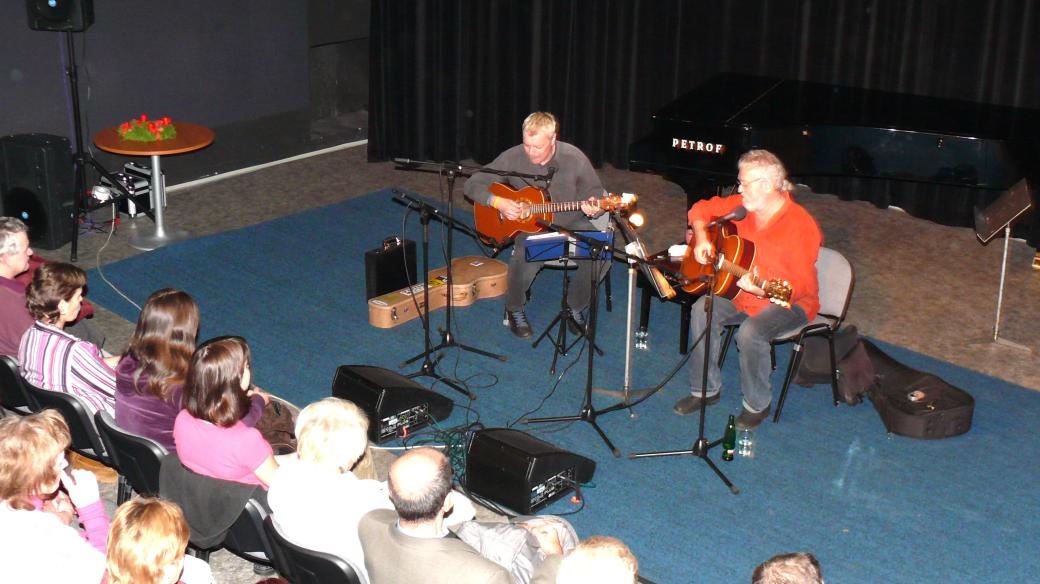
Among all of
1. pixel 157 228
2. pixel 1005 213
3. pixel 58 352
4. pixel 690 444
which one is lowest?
pixel 690 444

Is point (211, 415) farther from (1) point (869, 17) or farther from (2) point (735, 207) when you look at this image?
(1) point (869, 17)

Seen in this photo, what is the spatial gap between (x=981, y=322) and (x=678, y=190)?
10.2 feet

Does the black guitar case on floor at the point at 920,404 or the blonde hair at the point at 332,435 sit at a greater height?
the blonde hair at the point at 332,435

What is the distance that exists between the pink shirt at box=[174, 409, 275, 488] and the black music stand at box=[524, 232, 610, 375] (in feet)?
6.58

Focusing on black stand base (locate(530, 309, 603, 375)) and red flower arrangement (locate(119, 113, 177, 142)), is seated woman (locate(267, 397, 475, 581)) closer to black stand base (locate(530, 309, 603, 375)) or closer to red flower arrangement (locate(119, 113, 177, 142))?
black stand base (locate(530, 309, 603, 375))

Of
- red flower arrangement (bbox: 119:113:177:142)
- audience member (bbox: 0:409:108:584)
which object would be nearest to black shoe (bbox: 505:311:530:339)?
red flower arrangement (bbox: 119:113:177:142)

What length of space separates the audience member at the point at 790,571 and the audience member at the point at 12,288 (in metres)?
3.70

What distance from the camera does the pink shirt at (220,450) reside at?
14.1 ft

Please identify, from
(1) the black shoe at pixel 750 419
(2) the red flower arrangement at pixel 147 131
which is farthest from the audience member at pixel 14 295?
(1) the black shoe at pixel 750 419

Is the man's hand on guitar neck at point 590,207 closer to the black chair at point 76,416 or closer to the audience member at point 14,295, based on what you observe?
the audience member at point 14,295

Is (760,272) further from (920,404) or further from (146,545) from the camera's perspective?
(146,545)

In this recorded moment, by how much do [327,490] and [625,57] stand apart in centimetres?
695

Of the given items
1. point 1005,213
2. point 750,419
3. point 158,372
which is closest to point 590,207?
point 750,419

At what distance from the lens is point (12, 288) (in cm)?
548
